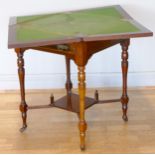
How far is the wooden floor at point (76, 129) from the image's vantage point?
2.11 metres

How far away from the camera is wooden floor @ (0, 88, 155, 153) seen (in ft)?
6.93

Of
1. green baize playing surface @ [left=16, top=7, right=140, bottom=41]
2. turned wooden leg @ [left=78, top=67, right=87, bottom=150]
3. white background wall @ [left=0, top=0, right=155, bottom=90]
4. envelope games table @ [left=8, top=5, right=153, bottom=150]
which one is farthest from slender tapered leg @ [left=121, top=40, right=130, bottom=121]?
white background wall @ [left=0, top=0, right=155, bottom=90]

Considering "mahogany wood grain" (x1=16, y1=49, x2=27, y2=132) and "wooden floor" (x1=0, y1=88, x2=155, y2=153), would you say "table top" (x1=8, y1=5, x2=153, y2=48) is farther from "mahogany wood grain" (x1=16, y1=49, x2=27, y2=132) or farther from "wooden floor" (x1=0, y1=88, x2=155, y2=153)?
"wooden floor" (x1=0, y1=88, x2=155, y2=153)

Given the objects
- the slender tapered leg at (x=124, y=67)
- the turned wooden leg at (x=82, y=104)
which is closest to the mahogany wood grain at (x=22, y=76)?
the turned wooden leg at (x=82, y=104)

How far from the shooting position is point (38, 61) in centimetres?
298

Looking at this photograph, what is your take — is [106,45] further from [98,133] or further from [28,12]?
[28,12]

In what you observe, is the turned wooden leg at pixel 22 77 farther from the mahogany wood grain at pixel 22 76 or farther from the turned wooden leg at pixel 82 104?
the turned wooden leg at pixel 82 104

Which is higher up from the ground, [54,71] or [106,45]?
[106,45]

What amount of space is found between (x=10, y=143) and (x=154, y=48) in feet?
4.77

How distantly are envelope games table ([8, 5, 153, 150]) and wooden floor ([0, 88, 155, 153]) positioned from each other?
0.32 feet

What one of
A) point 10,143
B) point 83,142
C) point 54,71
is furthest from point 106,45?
point 54,71

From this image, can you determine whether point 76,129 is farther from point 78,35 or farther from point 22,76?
point 78,35

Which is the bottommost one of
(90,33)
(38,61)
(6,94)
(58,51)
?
(6,94)

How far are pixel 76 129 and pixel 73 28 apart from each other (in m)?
0.71
